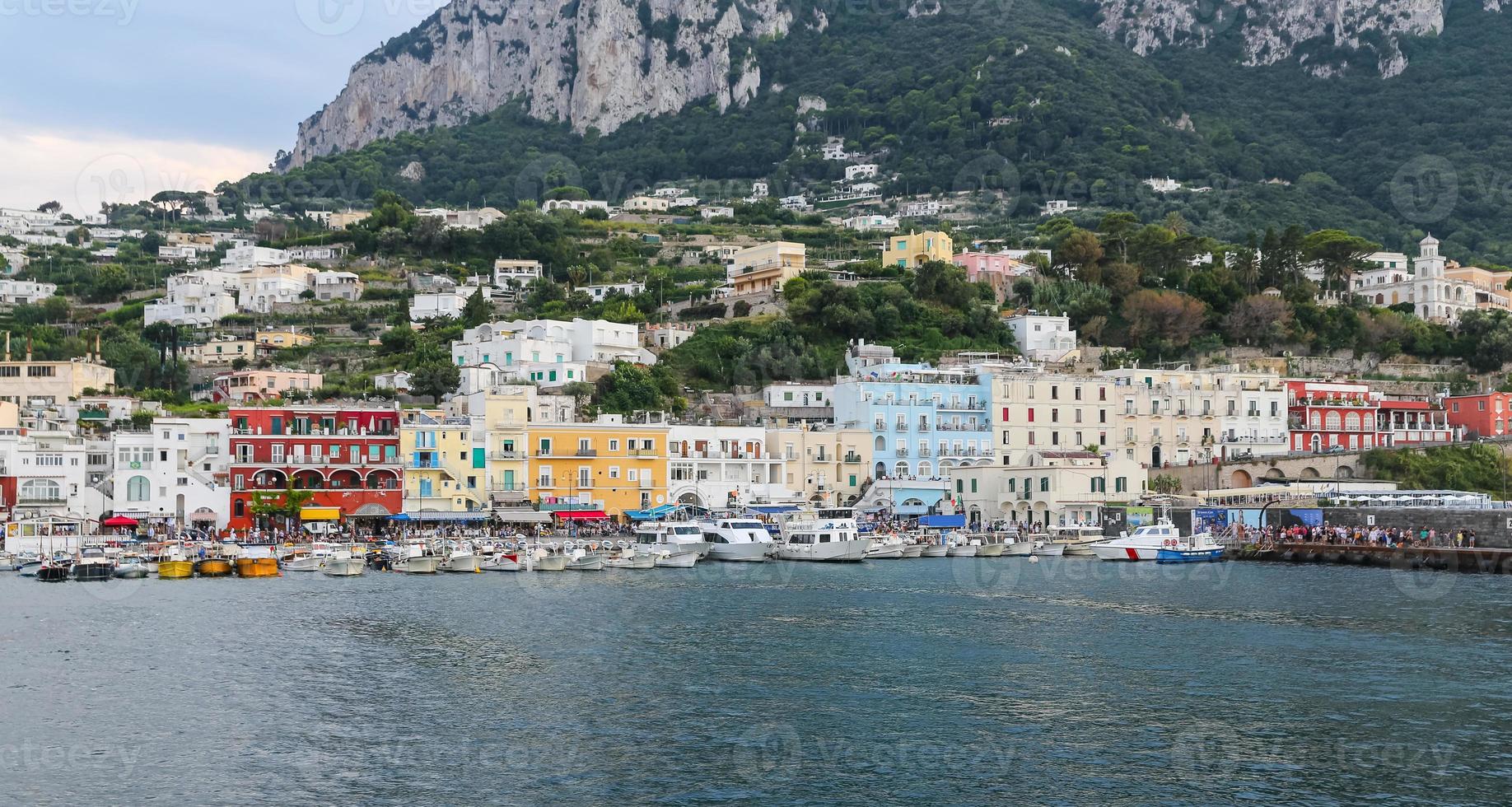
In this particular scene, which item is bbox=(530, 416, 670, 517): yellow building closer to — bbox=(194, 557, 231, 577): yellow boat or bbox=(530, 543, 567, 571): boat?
bbox=(530, 543, 567, 571): boat

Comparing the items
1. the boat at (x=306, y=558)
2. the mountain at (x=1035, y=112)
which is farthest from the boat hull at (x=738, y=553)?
the mountain at (x=1035, y=112)

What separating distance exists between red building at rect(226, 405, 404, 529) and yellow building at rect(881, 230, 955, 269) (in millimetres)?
49106

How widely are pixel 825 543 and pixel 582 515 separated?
13.8m

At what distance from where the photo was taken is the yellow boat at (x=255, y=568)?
59062 mm

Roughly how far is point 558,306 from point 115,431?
3731 cm

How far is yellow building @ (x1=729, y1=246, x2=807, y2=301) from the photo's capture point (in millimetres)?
107562

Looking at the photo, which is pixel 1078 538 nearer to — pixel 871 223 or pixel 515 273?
pixel 515 273

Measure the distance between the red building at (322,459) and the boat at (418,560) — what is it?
8695mm

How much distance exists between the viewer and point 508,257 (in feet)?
414

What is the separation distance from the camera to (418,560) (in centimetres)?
6028

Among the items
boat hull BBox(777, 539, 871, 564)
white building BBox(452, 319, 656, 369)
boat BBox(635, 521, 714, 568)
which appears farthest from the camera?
white building BBox(452, 319, 656, 369)

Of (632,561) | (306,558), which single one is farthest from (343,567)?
(632,561)

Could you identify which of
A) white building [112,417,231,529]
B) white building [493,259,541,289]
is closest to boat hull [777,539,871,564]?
white building [112,417,231,529]

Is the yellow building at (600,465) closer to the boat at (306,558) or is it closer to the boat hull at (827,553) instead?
the boat hull at (827,553)
